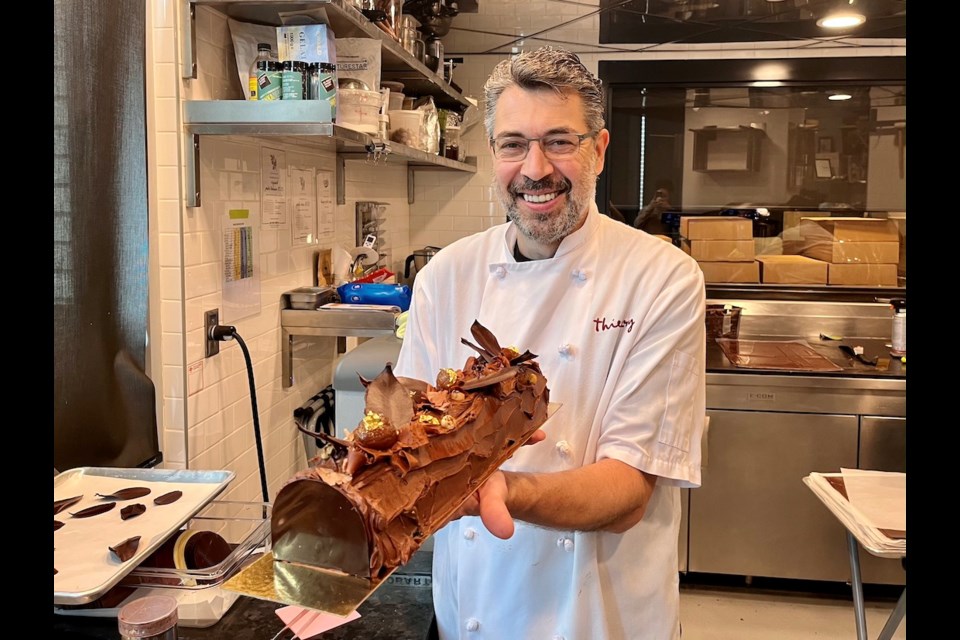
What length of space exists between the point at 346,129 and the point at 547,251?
33.5 inches

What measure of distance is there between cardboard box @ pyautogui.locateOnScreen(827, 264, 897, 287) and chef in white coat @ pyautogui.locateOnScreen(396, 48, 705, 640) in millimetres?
3047

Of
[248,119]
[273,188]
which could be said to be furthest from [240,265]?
[248,119]

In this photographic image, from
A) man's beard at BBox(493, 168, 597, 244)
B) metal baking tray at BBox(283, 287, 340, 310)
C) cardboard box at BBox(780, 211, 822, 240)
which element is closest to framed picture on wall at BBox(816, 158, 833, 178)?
cardboard box at BBox(780, 211, 822, 240)

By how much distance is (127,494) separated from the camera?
159 cm

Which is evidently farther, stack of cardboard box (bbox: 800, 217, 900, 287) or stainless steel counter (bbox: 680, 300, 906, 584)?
stack of cardboard box (bbox: 800, 217, 900, 287)

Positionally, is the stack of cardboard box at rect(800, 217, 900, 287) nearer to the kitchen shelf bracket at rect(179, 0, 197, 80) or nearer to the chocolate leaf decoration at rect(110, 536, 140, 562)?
the kitchen shelf bracket at rect(179, 0, 197, 80)

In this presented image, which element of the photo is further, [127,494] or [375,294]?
[375,294]

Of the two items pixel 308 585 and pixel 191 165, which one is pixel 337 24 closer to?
pixel 191 165

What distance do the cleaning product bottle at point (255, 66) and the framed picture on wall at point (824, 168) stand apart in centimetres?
321

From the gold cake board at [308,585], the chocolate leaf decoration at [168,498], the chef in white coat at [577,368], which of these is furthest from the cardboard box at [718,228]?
the gold cake board at [308,585]

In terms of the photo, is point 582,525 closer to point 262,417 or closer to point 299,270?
point 262,417

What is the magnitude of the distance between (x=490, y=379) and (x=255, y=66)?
58.1 inches

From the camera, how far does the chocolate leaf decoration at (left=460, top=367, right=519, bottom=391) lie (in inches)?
43.3

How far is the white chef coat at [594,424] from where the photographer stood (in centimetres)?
Result: 146
